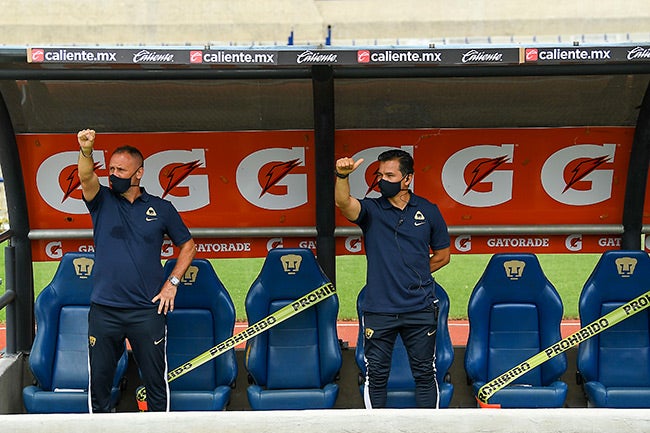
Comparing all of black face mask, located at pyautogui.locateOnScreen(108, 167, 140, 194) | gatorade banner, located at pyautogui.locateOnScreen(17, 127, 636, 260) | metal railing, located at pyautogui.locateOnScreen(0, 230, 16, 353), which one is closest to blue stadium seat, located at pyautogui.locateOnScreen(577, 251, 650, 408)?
gatorade banner, located at pyautogui.locateOnScreen(17, 127, 636, 260)

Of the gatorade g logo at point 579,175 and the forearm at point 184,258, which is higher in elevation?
the gatorade g logo at point 579,175

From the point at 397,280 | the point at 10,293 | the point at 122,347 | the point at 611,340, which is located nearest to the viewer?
the point at 397,280

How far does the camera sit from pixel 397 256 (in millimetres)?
4141

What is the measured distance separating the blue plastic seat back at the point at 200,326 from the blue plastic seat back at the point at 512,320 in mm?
1452

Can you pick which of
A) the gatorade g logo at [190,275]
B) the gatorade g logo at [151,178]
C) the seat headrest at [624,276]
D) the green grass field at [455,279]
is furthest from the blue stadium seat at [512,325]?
the gatorade g logo at [151,178]

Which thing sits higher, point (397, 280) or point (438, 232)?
point (438, 232)

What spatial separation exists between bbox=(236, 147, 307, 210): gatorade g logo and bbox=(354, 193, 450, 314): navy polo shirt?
105 centimetres

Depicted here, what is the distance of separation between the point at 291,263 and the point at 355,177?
0.92 m

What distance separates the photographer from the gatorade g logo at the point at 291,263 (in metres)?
4.57

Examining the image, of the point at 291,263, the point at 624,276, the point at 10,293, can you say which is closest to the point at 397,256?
the point at 291,263

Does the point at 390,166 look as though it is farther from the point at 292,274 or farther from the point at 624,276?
the point at 624,276

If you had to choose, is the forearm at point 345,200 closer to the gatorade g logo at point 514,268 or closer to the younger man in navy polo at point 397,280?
the younger man in navy polo at point 397,280

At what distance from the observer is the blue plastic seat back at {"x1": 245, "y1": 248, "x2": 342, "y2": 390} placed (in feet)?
15.0

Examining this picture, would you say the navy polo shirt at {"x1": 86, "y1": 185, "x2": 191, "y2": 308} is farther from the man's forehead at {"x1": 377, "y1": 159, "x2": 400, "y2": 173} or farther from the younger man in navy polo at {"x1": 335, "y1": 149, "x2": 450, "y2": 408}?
the man's forehead at {"x1": 377, "y1": 159, "x2": 400, "y2": 173}
